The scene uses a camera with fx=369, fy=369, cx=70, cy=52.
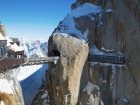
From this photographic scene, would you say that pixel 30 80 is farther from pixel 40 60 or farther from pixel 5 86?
pixel 5 86

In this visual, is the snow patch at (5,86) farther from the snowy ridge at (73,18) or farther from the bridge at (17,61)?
the snowy ridge at (73,18)

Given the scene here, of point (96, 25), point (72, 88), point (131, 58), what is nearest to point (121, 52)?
point (131, 58)

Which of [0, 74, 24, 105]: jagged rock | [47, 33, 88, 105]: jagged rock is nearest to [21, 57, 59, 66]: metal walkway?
[47, 33, 88, 105]: jagged rock

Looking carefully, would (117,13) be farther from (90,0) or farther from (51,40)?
(51,40)

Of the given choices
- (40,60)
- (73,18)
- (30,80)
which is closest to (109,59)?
(73,18)

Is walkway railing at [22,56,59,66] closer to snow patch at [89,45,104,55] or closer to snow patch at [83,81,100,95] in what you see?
snow patch at [83,81,100,95]

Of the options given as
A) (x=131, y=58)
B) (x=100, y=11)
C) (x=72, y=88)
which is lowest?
(x=72, y=88)
